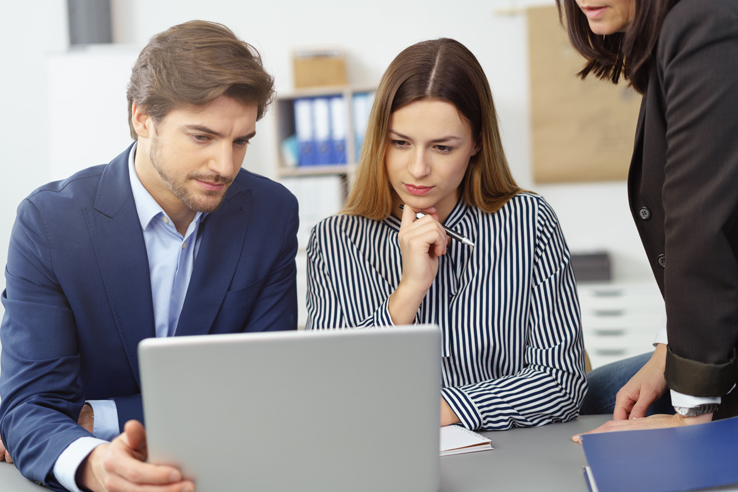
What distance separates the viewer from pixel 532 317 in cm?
140

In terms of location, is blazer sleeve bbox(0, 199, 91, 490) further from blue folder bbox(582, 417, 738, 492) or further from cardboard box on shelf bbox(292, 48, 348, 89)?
cardboard box on shelf bbox(292, 48, 348, 89)

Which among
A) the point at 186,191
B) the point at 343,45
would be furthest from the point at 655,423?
the point at 343,45

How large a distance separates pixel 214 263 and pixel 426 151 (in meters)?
0.51

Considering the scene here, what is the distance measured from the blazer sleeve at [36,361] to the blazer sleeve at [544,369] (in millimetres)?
663

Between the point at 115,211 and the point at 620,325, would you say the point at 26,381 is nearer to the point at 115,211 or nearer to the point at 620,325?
the point at 115,211

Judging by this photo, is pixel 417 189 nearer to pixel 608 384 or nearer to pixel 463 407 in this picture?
pixel 463 407

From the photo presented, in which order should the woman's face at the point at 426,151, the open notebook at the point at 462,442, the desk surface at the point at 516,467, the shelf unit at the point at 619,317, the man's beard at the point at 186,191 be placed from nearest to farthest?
1. the desk surface at the point at 516,467
2. the open notebook at the point at 462,442
3. the man's beard at the point at 186,191
4. the woman's face at the point at 426,151
5. the shelf unit at the point at 619,317

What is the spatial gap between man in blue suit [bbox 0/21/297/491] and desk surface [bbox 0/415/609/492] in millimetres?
179

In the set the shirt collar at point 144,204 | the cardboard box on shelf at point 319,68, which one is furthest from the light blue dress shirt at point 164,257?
the cardboard box on shelf at point 319,68

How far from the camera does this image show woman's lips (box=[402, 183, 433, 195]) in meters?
1.43

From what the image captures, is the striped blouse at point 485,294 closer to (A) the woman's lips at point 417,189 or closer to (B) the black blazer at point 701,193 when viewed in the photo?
(A) the woman's lips at point 417,189

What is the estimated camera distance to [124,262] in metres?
1.24

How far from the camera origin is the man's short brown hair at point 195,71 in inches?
48.6

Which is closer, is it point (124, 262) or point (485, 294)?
point (124, 262)
